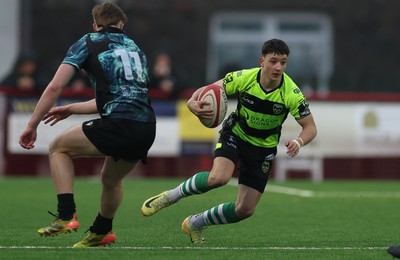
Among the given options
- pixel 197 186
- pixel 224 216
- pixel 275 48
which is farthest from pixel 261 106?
pixel 224 216

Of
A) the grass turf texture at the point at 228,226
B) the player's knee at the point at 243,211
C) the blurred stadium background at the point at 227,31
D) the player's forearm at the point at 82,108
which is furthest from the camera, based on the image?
the blurred stadium background at the point at 227,31

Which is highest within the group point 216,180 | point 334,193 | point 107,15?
point 107,15

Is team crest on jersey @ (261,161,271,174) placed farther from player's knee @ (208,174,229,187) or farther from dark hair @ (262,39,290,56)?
dark hair @ (262,39,290,56)

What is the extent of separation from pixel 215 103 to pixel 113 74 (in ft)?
3.96

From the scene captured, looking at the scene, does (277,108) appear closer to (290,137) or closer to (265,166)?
(265,166)

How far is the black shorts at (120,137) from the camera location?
923cm

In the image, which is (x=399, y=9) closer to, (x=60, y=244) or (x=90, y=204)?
(x=90, y=204)

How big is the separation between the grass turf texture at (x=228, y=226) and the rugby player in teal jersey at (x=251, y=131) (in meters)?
0.34

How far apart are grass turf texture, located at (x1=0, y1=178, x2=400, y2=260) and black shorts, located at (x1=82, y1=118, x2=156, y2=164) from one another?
76cm

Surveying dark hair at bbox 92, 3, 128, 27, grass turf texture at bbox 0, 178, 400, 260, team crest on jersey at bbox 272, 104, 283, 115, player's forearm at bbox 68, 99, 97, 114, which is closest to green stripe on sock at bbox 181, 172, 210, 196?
grass turf texture at bbox 0, 178, 400, 260

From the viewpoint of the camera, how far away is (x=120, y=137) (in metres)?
9.23

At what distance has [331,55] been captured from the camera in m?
28.5

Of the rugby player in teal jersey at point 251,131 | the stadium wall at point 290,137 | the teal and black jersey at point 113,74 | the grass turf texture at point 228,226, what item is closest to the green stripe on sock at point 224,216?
the rugby player in teal jersey at point 251,131

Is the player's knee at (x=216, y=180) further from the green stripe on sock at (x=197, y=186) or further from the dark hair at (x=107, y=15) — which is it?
the dark hair at (x=107, y=15)
